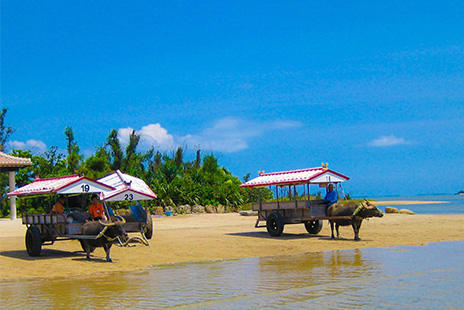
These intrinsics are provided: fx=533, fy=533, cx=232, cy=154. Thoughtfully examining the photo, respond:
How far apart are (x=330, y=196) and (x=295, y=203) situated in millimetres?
1318

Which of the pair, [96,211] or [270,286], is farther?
[96,211]

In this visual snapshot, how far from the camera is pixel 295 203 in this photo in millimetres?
19234

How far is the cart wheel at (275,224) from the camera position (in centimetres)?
1944

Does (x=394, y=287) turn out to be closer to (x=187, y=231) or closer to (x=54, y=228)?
(x=54, y=228)

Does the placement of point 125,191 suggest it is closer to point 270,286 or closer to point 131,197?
point 131,197

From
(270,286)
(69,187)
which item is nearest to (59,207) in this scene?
(69,187)

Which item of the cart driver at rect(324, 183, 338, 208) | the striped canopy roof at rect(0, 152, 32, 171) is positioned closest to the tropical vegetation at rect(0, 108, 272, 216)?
the striped canopy roof at rect(0, 152, 32, 171)

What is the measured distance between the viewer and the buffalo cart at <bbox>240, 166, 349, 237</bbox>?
18516mm

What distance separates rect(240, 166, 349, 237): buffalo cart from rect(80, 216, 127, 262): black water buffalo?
7131mm

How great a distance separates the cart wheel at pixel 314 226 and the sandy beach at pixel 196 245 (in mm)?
329

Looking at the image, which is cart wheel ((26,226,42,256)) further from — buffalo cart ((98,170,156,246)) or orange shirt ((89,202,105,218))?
buffalo cart ((98,170,156,246))

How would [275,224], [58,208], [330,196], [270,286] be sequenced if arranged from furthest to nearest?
1. [275,224]
2. [330,196]
3. [58,208]
4. [270,286]

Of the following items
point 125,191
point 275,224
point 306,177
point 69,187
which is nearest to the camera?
point 69,187

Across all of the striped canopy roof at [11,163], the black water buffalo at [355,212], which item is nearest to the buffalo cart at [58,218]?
the black water buffalo at [355,212]
